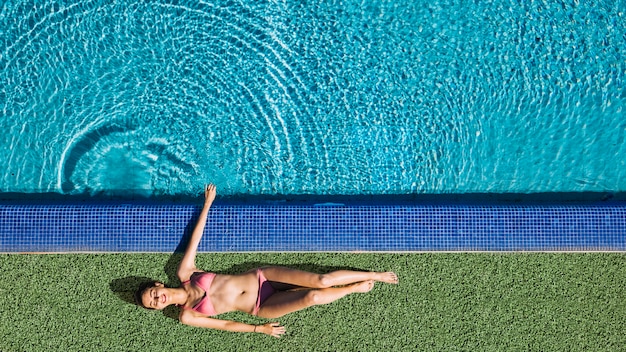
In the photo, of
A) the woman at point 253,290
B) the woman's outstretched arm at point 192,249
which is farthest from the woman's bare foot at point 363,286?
the woman's outstretched arm at point 192,249

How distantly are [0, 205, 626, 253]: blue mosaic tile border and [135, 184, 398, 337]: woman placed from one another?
0.27 meters

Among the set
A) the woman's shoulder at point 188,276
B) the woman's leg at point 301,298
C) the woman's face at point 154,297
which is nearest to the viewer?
the woman's face at point 154,297

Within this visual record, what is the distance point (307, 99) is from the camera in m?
5.25

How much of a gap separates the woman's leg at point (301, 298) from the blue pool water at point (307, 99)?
1013 mm

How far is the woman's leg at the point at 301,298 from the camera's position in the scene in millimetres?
4602

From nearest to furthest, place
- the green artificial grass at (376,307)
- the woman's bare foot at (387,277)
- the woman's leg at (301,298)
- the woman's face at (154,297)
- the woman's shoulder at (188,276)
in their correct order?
1. the woman's face at (154,297)
2. the woman's leg at (301,298)
3. the woman's shoulder at (188,276)
4. the woman's bare foot at (387,277)
5. the green artificial grass at (376,307)

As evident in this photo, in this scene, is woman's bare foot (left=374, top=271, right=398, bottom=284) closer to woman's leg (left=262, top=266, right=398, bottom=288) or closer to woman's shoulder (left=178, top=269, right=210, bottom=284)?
woman's leg (left=262, top=266, right=398, bottom=288)

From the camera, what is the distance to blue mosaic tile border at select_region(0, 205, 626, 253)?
16.1ft

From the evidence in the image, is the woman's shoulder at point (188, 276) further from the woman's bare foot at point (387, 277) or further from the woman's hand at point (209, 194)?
the woman's bare foot at point (387, 277)

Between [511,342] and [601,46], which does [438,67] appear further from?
[511,342]

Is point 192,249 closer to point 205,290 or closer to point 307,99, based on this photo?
point 205,290

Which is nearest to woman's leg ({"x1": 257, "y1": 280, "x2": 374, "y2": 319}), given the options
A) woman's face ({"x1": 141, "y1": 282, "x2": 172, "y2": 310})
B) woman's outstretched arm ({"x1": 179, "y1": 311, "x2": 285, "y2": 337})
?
woman's outstretched arm ({"x1": 179, "y1": 311, "x2": 285, "y2": 337})

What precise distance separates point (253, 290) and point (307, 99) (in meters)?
1.92

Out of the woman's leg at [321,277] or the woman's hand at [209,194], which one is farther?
the woman's hand at [209,194]
